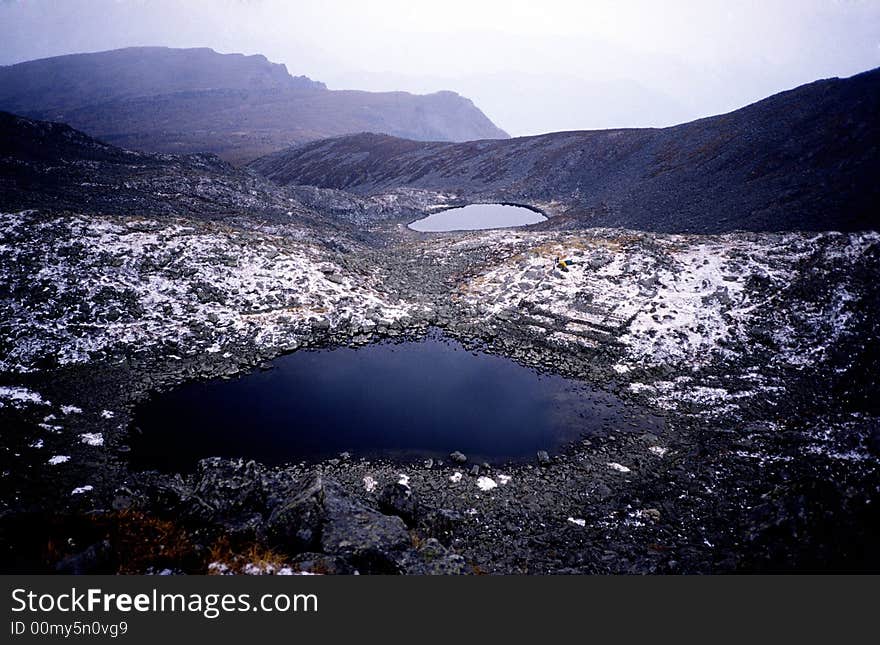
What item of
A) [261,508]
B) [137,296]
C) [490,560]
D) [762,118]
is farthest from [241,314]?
[762,118]

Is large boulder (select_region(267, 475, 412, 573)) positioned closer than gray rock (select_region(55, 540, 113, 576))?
No

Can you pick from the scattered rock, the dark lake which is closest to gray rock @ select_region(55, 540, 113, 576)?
the dark lake

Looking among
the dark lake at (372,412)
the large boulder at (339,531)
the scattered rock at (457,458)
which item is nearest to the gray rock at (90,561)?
the large boulder at (339,531)

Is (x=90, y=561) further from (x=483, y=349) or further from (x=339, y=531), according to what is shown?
(x=483, y=349)

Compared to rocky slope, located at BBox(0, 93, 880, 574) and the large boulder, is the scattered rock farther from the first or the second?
the large boulder

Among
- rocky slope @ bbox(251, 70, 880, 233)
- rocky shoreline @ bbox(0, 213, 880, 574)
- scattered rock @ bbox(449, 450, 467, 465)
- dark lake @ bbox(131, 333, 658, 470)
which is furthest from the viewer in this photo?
rocky slope @ bbox(251, 70, 880, 233)

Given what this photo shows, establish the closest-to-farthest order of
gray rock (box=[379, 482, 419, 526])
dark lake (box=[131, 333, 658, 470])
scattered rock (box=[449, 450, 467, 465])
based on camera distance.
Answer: gray rock (box=[379, 482, 419, 526]) → scattered rock (box=[449, 450, 467, 465]) → dark lake (box=[131, 333, 658, 470])

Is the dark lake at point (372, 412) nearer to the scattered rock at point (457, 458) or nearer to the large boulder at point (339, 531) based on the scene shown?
the scattered rock at point (457, 458)

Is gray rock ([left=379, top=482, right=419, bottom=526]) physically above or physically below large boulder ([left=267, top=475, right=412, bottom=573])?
below

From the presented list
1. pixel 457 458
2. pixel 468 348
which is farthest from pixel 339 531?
pixel 468 348
